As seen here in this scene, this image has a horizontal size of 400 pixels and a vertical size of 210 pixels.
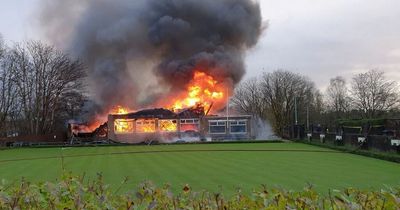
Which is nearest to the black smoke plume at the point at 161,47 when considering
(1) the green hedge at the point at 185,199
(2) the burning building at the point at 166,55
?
(2) the burning building at the point at 166,55

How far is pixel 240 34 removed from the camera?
64375mm

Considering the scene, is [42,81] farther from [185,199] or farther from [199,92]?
[185,199]

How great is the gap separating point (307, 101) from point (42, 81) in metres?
40.6

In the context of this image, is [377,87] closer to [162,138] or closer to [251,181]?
[162,138]

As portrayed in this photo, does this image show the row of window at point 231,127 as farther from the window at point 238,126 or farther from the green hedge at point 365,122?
the green hedge at point 365,122

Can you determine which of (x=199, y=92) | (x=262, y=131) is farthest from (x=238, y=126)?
(x=199, y=92)

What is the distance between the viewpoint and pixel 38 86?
189 ft

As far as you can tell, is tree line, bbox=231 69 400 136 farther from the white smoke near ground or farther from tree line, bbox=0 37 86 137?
tree line, bbox=0 37 86 137

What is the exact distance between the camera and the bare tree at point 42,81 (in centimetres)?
5706

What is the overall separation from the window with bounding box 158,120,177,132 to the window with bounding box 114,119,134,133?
11.9 ft

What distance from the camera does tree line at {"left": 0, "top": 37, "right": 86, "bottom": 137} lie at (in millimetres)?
56062

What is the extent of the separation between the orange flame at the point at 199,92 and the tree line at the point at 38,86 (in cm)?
1348

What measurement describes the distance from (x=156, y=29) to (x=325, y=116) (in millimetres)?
31486

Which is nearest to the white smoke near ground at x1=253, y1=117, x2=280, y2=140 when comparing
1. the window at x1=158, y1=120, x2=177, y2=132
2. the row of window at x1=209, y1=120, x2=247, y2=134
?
the row of window at x1=209, y1=120, x2=247, y2=134
